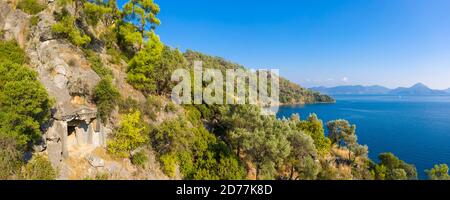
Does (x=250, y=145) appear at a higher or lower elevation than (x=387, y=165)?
higher

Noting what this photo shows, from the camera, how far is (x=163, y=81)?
26.8m

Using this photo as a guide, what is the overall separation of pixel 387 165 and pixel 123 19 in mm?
39593

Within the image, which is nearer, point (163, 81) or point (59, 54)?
point (59, 54)

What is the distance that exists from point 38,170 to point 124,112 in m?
7.90

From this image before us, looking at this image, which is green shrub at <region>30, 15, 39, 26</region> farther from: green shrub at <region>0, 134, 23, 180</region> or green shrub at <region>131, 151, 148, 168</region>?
green shrub at <region>131, 151, 148, 168</region>

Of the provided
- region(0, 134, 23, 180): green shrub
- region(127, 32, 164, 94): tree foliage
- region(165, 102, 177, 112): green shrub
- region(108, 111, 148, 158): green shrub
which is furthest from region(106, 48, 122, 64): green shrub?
region(0, 134, 23, 180): green shrub

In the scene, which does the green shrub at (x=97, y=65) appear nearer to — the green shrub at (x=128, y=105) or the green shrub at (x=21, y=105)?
the green shrub at (x=128, y=105)

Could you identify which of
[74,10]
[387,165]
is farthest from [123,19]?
[387,165]

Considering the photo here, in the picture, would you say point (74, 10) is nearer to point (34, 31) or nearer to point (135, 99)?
point (34, 31)

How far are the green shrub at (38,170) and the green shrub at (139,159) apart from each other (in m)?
5.19

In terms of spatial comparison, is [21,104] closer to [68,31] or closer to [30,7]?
[68,31]

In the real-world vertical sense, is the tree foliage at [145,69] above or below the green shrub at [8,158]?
above

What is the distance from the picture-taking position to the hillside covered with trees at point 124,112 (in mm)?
13156

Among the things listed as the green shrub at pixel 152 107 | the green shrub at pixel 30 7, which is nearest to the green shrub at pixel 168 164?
the green shrub at pixel 152 107
